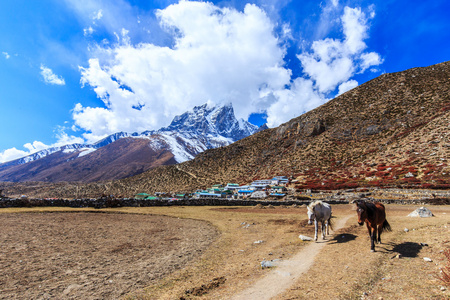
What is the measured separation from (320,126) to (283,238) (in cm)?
9107

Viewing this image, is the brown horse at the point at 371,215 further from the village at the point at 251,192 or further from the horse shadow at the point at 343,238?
the village at the point at 251,192

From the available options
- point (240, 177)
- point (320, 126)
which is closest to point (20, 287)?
point (240, 177)

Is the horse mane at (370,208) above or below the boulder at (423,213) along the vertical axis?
above

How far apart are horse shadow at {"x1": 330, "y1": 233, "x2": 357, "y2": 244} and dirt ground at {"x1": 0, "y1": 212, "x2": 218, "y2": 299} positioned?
656 centimetres

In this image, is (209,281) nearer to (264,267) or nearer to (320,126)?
(264,267)

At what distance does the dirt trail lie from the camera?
226 inches

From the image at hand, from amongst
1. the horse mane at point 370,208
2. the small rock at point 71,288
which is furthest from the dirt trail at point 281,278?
the small rock at point 71,288

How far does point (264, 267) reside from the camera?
7793 millimetres

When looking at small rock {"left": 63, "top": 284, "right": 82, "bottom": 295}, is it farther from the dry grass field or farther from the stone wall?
the stone wall

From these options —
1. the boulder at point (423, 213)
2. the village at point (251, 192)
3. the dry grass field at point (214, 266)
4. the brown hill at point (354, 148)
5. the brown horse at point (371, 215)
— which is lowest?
the village at point (251, 192)

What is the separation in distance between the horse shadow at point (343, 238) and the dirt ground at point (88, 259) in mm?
6563

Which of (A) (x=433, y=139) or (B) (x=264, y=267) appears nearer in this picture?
(B) (x=264, y=267)

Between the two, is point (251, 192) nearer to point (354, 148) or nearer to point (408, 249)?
point (354, 148)

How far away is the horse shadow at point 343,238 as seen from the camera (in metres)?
10.8
